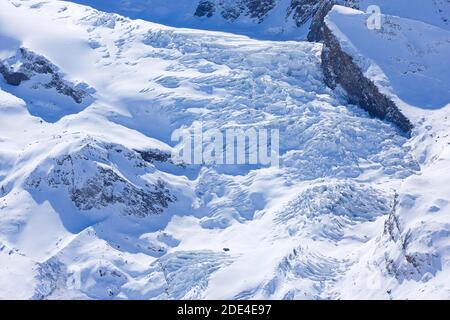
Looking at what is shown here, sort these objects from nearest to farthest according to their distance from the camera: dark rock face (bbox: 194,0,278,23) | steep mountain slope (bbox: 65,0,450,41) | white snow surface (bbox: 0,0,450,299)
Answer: white snow surface (bbox: 0,0,450,299) → steep mountain slope (bbox: 65,0,450,41) → dark rock face (bbox: 194,0,278,23)

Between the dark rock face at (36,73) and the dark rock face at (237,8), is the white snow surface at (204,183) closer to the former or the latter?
the dark rock face at (36,73)

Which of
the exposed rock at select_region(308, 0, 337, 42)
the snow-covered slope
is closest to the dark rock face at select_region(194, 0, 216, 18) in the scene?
the exposed rock at select_region(308, 0, 337, 42)

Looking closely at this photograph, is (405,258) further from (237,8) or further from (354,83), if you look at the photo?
(237,8)

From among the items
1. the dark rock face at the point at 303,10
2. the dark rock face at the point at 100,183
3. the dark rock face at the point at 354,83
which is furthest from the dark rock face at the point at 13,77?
the dark rock face at the point at 303,10

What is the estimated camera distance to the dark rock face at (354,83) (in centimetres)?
4793

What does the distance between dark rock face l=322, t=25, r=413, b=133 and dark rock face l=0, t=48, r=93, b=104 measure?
1541 centimetres

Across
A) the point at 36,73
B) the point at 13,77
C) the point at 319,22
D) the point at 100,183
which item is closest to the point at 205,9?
the point at 319,22

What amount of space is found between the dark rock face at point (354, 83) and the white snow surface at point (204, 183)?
31.3 inches

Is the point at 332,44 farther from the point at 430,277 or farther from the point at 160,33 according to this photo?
the point at 430,277

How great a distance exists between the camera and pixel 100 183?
4122 cm

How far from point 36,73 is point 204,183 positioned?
15.0m

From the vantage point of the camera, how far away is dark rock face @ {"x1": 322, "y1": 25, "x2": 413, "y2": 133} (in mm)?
47934

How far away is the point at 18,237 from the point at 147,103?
45.6 feet
